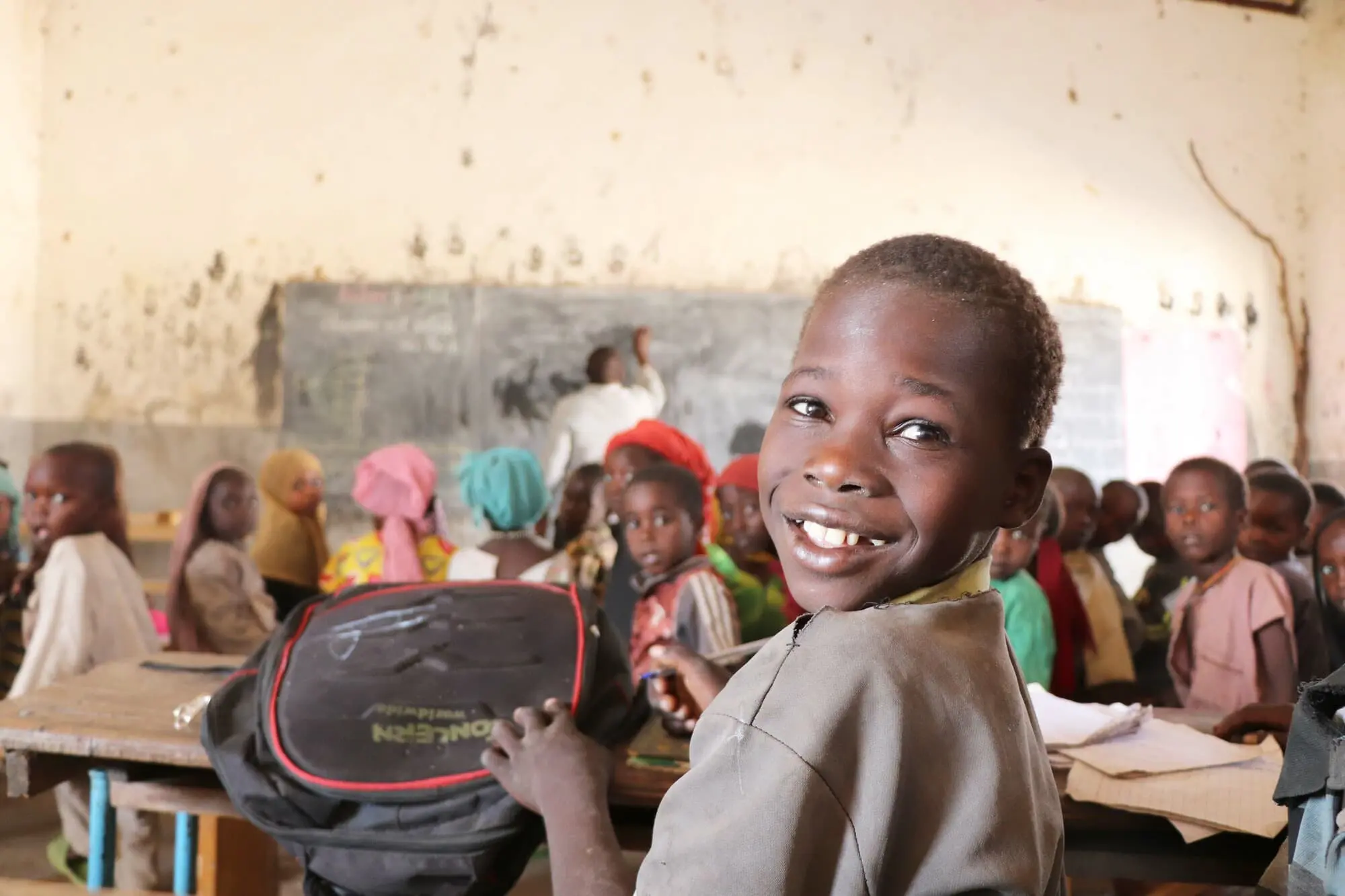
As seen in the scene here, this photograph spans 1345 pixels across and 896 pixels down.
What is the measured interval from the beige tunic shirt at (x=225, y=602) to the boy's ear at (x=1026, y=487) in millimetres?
2701

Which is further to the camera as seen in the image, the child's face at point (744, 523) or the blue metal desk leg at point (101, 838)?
the child's face at point (744, 523)

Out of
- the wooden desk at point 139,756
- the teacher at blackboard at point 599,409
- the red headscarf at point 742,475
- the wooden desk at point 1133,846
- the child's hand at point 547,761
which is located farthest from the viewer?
the teacher at blackboard at point 599,409

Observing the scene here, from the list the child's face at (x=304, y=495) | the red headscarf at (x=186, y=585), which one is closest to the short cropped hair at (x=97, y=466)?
the red headscarf at (x=186, y=585)

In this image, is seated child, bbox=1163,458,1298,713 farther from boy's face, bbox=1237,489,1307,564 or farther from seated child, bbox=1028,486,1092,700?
seated child, bbox=1028,486,1092,700

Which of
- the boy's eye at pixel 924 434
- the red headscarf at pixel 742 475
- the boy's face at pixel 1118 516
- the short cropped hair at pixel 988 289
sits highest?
the short cropped hair at pixel 988 289

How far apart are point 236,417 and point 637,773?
197 inches

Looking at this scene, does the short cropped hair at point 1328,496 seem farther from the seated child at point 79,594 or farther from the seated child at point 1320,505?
the seated child at point 79,594

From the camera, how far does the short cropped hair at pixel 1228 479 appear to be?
2713mm

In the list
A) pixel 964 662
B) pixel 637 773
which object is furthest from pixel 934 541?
pixel 637 773

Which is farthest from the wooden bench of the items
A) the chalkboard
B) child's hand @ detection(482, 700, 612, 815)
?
the chalkboard

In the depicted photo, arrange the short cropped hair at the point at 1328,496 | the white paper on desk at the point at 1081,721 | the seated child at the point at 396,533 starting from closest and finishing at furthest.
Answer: the white paper on desk at the point at 1081,721, the seated child at the point at 396,533, the short cropped hair at the point at 1328,496

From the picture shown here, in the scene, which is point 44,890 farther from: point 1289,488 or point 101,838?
point 1289,488

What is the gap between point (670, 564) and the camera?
2.52 metres

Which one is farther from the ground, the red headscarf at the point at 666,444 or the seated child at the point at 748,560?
the red headscarf at the point at 666,444
